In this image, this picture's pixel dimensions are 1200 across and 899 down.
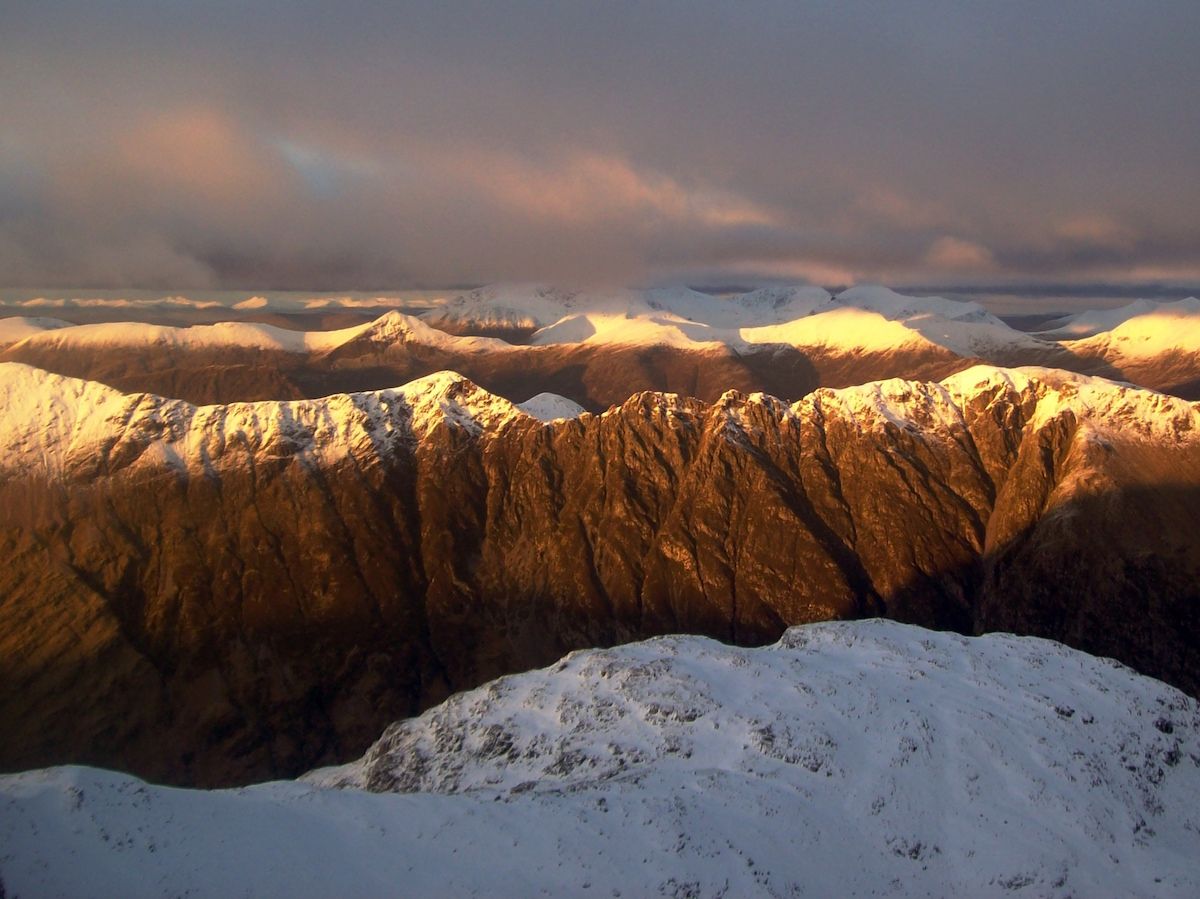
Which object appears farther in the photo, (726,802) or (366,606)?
(366,606)

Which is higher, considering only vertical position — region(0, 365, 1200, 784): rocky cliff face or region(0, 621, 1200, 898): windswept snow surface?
region(0, 621, 1200, 898): windswept snow surface

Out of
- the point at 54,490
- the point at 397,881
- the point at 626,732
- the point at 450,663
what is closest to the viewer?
the point at 397,881

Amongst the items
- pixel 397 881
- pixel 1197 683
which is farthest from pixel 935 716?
pixel 1197 683

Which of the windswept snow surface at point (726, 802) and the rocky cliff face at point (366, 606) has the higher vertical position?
the windswept snow surface at point (726, 802)

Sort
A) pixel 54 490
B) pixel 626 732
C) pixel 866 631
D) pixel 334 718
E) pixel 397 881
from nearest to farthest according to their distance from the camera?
pixel 397 881, pixel 626 732, pixel 866 631, pixel 334 718, pixel 54 490

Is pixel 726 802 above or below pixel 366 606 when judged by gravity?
above

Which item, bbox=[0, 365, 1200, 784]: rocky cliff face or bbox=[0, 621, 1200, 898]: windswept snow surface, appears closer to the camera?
bbox=[0, 621, 1200, 898]: windswept snow surface

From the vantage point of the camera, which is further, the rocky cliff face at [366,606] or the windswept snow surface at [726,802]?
the rocky cliff face at [366,606]

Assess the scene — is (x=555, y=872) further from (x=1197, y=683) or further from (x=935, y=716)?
(x=1197, y=683)
